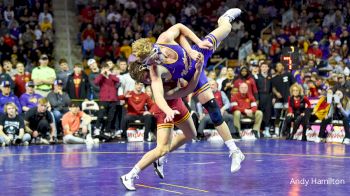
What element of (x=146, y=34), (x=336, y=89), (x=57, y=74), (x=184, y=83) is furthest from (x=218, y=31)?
Result: (x=146, y=34)

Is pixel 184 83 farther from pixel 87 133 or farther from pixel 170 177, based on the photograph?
pixel 87 133

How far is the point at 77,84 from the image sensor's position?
58.1ft

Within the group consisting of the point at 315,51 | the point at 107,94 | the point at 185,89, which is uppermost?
the point at 315,51

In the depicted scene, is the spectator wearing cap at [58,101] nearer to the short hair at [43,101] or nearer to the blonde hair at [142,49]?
the short hair at [43,101]

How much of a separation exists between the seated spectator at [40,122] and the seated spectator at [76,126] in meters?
0.30

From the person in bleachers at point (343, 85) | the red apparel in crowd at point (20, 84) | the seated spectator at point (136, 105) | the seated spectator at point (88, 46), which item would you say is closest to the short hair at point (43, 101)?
the red apparel in crowd at point (20, 84)

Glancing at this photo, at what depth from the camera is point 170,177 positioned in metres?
10.1

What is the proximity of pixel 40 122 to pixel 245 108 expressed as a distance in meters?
4.75

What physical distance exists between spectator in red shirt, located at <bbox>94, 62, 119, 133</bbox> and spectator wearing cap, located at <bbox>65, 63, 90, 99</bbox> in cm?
33

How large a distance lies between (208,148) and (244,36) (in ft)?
32.3

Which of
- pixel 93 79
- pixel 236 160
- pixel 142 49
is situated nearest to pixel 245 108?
pixel 93 79

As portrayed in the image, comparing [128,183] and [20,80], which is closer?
[128,183]

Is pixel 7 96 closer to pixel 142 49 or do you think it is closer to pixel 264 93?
pixel 264 93

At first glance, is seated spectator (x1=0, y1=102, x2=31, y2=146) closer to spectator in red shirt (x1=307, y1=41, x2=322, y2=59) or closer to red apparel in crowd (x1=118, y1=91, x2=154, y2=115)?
red apparel in crowd (x1=118, y1=91, x2=154, y2=115)
